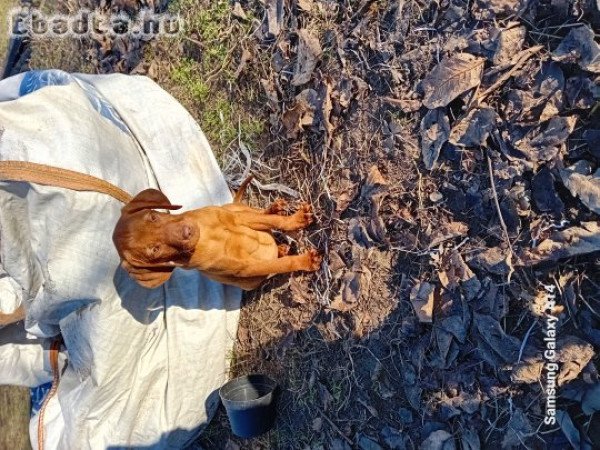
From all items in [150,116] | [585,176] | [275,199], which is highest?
[585,176]

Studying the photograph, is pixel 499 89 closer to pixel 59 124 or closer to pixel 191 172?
pixel 191 172

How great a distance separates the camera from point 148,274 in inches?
116

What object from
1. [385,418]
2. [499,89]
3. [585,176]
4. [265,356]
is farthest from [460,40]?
[265,356]

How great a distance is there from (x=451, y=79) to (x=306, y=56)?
1061 mm

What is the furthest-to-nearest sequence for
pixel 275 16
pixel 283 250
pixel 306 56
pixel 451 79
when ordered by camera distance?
pixel 275 16
pixel 283 250
pixel 306 56
pixel 451 79

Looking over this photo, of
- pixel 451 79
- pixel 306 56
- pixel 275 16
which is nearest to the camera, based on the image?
pixel 451 79

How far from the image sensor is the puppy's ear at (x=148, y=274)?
9.48ft

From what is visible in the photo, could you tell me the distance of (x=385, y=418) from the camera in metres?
3.09

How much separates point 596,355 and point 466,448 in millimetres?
820

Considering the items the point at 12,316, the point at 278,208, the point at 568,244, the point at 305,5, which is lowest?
the point at 12,316

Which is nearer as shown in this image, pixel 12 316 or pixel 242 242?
pixel 242 242

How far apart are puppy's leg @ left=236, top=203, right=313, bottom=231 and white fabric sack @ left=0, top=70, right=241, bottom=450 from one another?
0.55 m

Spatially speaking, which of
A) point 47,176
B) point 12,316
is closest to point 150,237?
point 47,176

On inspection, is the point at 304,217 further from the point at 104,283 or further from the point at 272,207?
the point at 104,283
